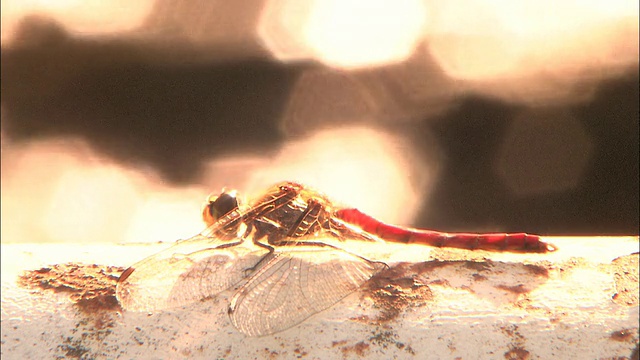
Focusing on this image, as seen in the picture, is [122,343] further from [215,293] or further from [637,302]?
[637,302]

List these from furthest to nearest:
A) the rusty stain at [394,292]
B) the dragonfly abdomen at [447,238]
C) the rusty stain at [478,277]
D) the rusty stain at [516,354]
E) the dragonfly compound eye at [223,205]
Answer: the dragonfly compound eye at [223,205] < the dragonfly abdomen at [447,238] < the rusty stain at [478,277] < the rusty stain at [394,292] < the rusty stain at [516,354]

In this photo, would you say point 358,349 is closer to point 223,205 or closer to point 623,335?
point 623,335

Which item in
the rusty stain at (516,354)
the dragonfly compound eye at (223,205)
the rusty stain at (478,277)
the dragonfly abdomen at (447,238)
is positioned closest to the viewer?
the rusty stain at (516,354)

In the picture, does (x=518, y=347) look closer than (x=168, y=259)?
Yes

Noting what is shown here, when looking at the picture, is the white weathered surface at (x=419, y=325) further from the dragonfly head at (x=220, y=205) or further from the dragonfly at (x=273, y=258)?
the dragonfly head at (x=220, y=205)

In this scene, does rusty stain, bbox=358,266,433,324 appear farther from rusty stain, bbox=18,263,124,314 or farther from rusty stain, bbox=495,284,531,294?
rusty stain, bbox=18,263,124,314

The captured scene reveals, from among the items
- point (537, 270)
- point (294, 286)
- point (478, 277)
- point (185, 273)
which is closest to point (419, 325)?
point (478, 277)

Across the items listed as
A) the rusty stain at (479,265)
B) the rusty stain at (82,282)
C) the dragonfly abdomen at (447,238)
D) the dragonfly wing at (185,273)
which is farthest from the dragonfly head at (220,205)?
the rusty stain at (479,265)

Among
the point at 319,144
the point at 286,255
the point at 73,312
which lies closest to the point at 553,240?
the point at 286,255
